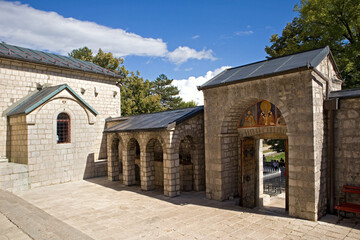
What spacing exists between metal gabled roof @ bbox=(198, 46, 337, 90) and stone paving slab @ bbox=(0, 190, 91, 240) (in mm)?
6432

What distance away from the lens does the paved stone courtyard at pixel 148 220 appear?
558 centimetres

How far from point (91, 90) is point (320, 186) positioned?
14595 mm

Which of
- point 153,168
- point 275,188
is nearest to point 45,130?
point 153,168

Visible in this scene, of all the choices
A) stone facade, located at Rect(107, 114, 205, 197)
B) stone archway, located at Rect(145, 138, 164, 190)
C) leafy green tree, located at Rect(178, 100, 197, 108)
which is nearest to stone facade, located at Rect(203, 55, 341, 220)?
stone facade, located at Rect(107, 114, 205, 197)

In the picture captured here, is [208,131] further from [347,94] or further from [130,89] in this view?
[130,89]

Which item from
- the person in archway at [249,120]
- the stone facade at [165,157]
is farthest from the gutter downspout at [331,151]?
the stone facade at [165,157]

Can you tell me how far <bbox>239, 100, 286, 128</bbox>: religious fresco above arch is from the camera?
8.15 meters

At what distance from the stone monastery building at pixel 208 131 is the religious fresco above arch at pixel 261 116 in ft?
0.12

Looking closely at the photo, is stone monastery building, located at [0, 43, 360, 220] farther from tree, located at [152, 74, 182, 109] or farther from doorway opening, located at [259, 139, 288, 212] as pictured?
tree, located at [152, 74, 182, 109]

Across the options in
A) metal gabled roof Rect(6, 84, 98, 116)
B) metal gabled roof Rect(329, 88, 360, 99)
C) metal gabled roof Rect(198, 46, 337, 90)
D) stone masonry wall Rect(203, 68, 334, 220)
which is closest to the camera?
stone masonry wall Rect(203, 68, 334, 220)

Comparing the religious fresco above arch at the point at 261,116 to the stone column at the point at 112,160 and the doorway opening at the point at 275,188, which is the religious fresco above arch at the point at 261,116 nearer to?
the doorway opening at the point at 275,188

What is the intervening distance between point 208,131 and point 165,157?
84.4 inches

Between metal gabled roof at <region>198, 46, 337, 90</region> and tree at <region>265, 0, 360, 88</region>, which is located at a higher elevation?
tree at <region>265, 0, 360, 88</region>

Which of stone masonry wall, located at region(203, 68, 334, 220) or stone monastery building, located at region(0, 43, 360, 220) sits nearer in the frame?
stone masonry wall, located at region(203, 68, 334, 220)
